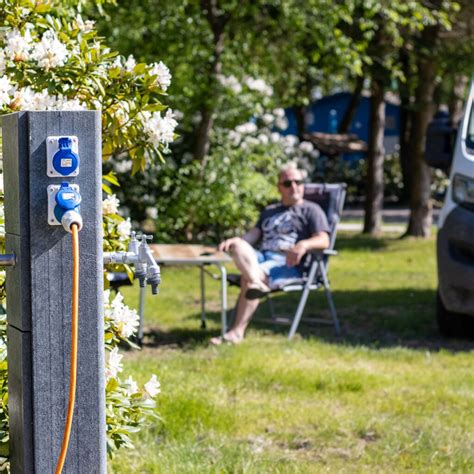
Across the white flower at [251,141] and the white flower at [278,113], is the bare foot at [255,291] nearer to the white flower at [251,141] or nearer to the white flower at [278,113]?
the white flower at [251,141]

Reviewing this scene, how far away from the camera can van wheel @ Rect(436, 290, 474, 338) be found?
335 inches

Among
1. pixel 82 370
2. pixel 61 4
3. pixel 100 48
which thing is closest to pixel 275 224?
pixel 61 4

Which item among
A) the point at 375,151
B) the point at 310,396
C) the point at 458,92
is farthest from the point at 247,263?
the point at 458,92

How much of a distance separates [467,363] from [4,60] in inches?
176

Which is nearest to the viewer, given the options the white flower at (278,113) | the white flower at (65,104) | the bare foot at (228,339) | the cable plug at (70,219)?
the cable plug at (70,219)

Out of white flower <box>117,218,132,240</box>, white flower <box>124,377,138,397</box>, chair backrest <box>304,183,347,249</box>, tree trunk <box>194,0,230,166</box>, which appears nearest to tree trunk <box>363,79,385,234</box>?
tree trunk <box>194,0,230,166</box>

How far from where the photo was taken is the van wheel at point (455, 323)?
335 inches

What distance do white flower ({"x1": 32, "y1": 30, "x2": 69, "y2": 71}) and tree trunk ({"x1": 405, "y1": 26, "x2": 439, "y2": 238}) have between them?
13957 millimetres

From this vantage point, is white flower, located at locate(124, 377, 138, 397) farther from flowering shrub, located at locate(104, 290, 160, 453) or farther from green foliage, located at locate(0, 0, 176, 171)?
green foliage, located at locate(0, 0, 176, 171)

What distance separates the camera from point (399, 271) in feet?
44.3

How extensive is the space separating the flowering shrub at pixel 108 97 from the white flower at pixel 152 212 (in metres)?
9.92

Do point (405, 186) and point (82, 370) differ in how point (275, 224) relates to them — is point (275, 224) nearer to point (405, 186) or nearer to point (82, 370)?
point (82, 370)

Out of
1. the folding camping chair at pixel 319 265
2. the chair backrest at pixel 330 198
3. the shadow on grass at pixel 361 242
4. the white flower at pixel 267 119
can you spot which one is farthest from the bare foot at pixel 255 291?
the shadow on grass at pixel 361 242

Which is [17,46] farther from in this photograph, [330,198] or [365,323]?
[365,323]
